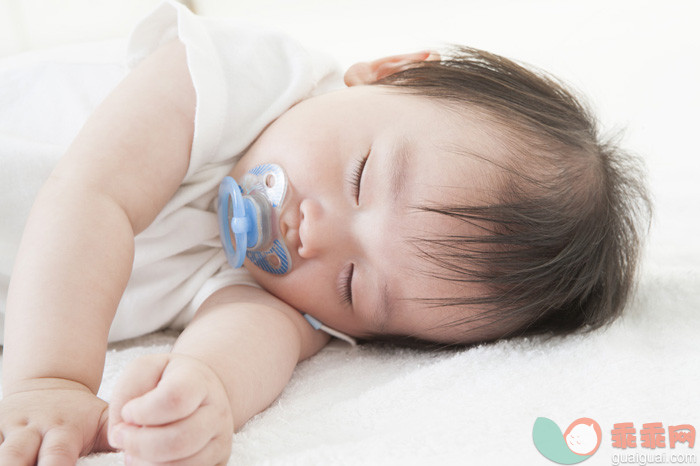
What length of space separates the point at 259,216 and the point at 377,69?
446 mm

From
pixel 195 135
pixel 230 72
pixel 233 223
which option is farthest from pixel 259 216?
pixel 230 72

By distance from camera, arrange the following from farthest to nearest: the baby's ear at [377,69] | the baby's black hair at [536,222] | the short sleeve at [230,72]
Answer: the baby's ear at [377,69], the short sleeve at [230,72], the baby's black hair at [536,222]

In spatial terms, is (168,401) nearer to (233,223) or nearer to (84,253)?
(84,253)

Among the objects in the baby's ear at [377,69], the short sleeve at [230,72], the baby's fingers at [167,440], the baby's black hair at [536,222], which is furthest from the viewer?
the baby's ear at [377,69]

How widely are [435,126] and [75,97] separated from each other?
623 millimetres

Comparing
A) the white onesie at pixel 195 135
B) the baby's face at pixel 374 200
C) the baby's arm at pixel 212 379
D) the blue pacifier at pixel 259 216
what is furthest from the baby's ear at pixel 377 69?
the baby's arm at pixel 212 379

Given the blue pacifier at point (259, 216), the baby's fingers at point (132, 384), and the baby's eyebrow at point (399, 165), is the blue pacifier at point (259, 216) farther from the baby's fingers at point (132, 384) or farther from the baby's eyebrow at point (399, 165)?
the baby's fingers at point (132, 384)

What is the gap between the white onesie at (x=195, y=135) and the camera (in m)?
1.00

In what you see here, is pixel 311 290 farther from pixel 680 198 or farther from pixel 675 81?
pixel 675 81

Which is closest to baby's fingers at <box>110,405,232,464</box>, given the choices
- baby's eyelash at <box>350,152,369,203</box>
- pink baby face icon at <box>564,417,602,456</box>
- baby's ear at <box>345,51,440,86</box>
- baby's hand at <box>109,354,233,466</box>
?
baby's hand at <box>109,354,233,466</box>

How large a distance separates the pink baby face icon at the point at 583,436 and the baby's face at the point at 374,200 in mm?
296

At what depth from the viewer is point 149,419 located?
0.54 meters

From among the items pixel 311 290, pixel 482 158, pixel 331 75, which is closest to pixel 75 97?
pixel 331 75

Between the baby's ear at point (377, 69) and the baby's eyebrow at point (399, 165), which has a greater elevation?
the baby's ear at point (377, 69)
